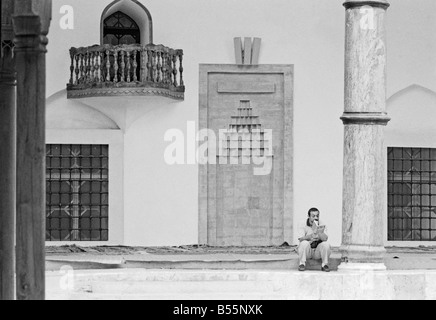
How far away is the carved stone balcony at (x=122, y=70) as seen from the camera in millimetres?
25203

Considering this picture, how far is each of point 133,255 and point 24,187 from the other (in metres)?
10.2

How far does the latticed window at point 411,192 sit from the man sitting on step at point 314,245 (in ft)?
24.8

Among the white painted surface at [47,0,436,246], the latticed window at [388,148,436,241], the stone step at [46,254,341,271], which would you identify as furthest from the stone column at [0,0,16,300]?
the latticed window at [388,148,436,241]

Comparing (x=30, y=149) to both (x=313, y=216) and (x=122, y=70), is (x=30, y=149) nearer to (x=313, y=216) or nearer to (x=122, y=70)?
(x=313, y=216)

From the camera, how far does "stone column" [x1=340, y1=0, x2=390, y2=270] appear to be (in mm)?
19172

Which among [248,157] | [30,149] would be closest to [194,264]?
[248,157]

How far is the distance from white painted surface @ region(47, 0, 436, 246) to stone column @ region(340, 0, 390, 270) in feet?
23.6

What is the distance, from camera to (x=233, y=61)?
2658 centimetres

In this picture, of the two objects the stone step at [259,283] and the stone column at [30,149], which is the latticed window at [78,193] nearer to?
the stone step at [259,283]

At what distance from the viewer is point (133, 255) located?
72.0 feet

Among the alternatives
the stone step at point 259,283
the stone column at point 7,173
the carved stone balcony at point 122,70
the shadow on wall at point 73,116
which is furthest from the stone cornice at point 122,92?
the stone column at point 7,173

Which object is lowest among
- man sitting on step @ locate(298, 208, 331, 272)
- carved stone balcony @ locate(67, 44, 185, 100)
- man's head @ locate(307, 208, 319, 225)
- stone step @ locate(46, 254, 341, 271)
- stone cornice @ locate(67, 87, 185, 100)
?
stone step @ locate(46, 254, 341, 271)

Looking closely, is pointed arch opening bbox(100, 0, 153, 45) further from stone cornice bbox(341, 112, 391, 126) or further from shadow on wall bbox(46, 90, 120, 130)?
stone cornice bbox(341, 112, 391, 126)
